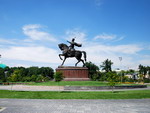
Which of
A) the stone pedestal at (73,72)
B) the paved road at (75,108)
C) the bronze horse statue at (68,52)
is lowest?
the paved road at (75,108)

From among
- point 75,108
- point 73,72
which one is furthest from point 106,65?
point 75,108

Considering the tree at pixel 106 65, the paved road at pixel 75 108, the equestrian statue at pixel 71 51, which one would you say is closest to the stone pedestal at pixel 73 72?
the equestrian statue at pixel 71 51

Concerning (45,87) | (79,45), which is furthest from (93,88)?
(79,45)

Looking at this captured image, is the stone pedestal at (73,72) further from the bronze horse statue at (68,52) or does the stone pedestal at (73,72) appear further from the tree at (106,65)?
the tree at (106,65)

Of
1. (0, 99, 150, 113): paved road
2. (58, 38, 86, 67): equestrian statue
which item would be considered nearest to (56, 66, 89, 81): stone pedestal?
(58, 38, 86, 67): equestrian statue

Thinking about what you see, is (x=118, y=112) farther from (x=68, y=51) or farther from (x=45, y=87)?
(x=68, y=51)

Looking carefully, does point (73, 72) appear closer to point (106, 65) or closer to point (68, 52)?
point (68, 52)

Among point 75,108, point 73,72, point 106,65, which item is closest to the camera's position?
point 75,108

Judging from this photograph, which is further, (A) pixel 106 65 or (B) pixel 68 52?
(A) pixel 106 65

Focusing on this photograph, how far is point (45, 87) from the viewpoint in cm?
2342

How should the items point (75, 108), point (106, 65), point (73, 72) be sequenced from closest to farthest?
1. point (75, 108)
2. point (73, 72)
3. point (106, 65)

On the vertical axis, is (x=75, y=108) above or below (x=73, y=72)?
below

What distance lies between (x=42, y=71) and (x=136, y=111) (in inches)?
3094

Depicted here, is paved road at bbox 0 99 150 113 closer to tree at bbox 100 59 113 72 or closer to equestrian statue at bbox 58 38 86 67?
equestrian statue at bbox 58 38 86 67
